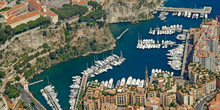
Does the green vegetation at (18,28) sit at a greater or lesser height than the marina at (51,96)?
greater

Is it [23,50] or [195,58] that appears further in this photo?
[23,50]

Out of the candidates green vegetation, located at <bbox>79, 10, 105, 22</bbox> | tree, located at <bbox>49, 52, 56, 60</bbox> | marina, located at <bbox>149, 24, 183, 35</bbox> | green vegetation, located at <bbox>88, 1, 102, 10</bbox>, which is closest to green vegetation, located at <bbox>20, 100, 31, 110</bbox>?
tree, located at <bbox>49, 52, 56, 60</bbox>

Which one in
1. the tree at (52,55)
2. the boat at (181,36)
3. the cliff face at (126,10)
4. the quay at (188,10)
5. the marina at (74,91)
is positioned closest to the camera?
the marina at (74,91)

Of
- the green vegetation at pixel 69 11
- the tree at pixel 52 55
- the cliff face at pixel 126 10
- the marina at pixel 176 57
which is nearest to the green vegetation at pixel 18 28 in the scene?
the green vegetation at pixel 69 11

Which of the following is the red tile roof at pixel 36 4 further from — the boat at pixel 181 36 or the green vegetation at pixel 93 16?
the boat at pixel 181 36

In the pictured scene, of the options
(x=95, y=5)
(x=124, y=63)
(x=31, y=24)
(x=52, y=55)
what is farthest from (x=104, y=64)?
(x=95, y=5)

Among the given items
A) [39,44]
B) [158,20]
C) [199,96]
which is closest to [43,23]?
[39,44]

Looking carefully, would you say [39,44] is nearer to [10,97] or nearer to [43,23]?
[43,23]
